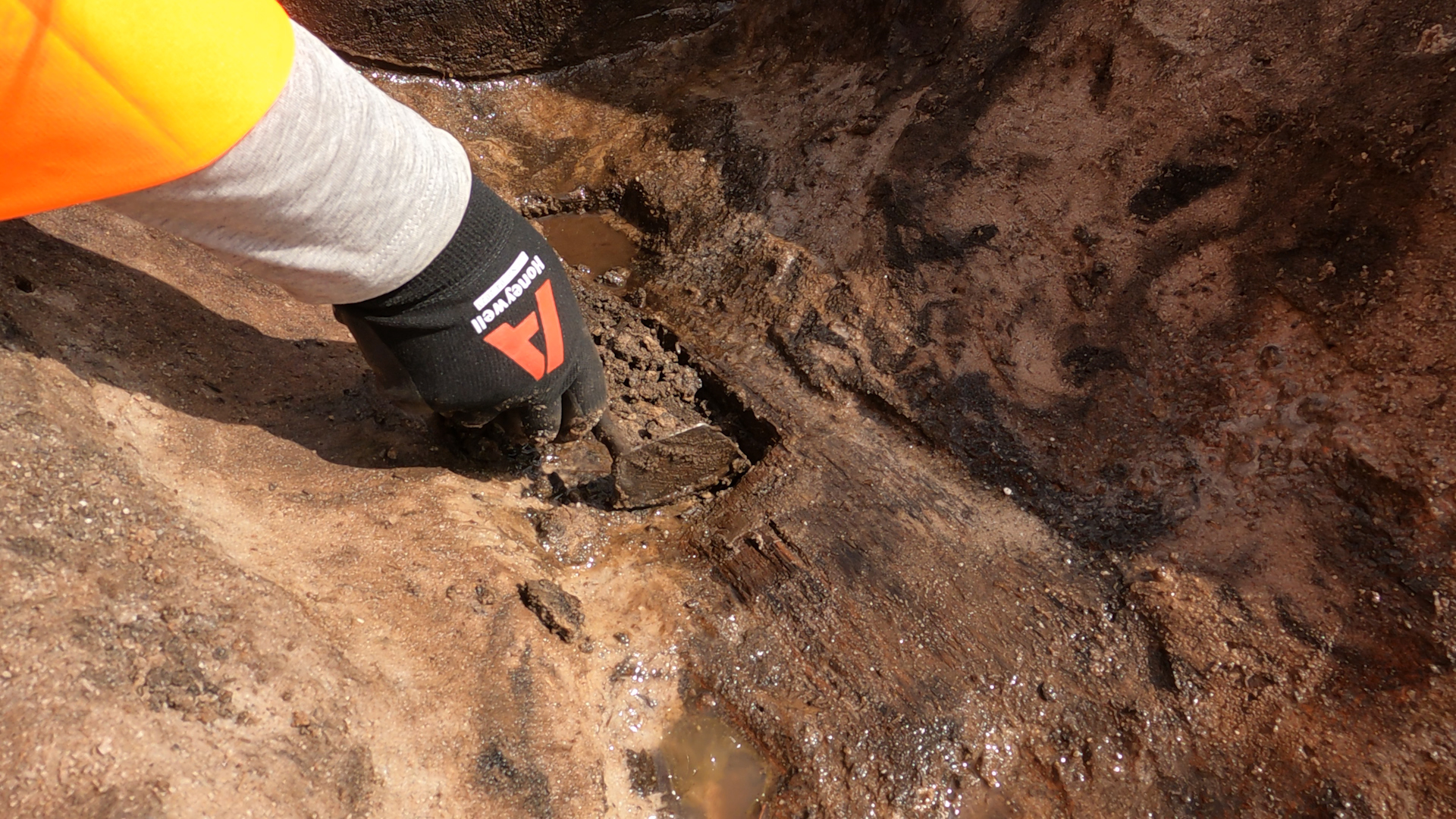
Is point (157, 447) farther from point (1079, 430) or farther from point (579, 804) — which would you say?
point (1079, 430)

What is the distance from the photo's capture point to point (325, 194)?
1.43 meters

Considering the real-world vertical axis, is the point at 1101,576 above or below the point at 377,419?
above

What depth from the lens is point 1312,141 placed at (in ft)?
8.14

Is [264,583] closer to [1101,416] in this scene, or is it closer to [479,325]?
[479,325]

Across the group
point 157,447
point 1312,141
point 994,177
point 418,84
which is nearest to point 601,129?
point 418,84

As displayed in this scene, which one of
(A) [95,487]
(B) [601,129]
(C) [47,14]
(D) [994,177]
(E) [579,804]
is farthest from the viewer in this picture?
(B) [601,129]

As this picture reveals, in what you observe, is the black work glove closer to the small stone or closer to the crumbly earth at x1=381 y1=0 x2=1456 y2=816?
the small stone

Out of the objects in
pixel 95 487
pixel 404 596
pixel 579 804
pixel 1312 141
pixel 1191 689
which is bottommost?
pixel 579 804

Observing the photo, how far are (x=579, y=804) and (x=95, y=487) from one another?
4.08 ft

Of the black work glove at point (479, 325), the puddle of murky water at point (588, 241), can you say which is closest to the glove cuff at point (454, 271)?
the black work glove at point (479, 325)

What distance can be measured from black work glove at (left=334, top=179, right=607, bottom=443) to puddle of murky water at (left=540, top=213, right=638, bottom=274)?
1.65 meters

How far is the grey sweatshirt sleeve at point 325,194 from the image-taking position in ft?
4.31

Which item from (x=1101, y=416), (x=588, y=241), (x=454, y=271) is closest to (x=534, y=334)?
(x=454, y=271)

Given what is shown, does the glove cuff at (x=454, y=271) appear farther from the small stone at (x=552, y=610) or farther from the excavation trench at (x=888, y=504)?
the small stone at (x=552, y=610)
